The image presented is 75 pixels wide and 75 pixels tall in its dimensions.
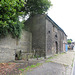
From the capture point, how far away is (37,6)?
1068 cm

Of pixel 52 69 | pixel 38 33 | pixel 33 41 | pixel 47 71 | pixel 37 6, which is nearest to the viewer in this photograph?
pixel 47 71

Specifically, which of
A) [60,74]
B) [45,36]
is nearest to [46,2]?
[45,36]

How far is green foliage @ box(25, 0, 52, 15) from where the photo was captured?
1018cm

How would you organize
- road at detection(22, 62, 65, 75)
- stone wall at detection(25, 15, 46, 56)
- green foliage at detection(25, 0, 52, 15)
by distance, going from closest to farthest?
road at detection(22, 62, 65, 75) → stone wall at detection(25, 15, 46, 56) → green foliage at detection(25, 0, 52, 15)

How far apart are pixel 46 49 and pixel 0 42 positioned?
535 cm

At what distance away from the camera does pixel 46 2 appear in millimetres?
10188

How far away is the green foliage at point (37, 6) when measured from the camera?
10.2 meters

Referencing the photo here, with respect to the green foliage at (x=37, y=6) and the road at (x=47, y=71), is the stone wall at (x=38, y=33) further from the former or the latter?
the road at (x=47, y=71)

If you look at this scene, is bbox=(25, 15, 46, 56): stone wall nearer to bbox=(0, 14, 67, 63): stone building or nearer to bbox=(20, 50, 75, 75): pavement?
bbox=(0, 14, 67, 63): stone building

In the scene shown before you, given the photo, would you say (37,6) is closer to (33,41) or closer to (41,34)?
(41,34)

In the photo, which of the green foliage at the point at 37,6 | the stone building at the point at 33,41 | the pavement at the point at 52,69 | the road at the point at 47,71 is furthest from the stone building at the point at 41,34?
the road at the point at 47,71

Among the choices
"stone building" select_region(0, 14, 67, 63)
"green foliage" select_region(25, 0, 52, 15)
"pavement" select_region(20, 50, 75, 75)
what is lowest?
"pavement" select_region(20, 50, 75, 75)

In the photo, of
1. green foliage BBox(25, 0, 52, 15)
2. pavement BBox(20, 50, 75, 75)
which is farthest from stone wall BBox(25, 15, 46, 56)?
pavement BBox(20, 50, 75, 75)

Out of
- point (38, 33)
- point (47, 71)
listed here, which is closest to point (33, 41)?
point (38, 33)
